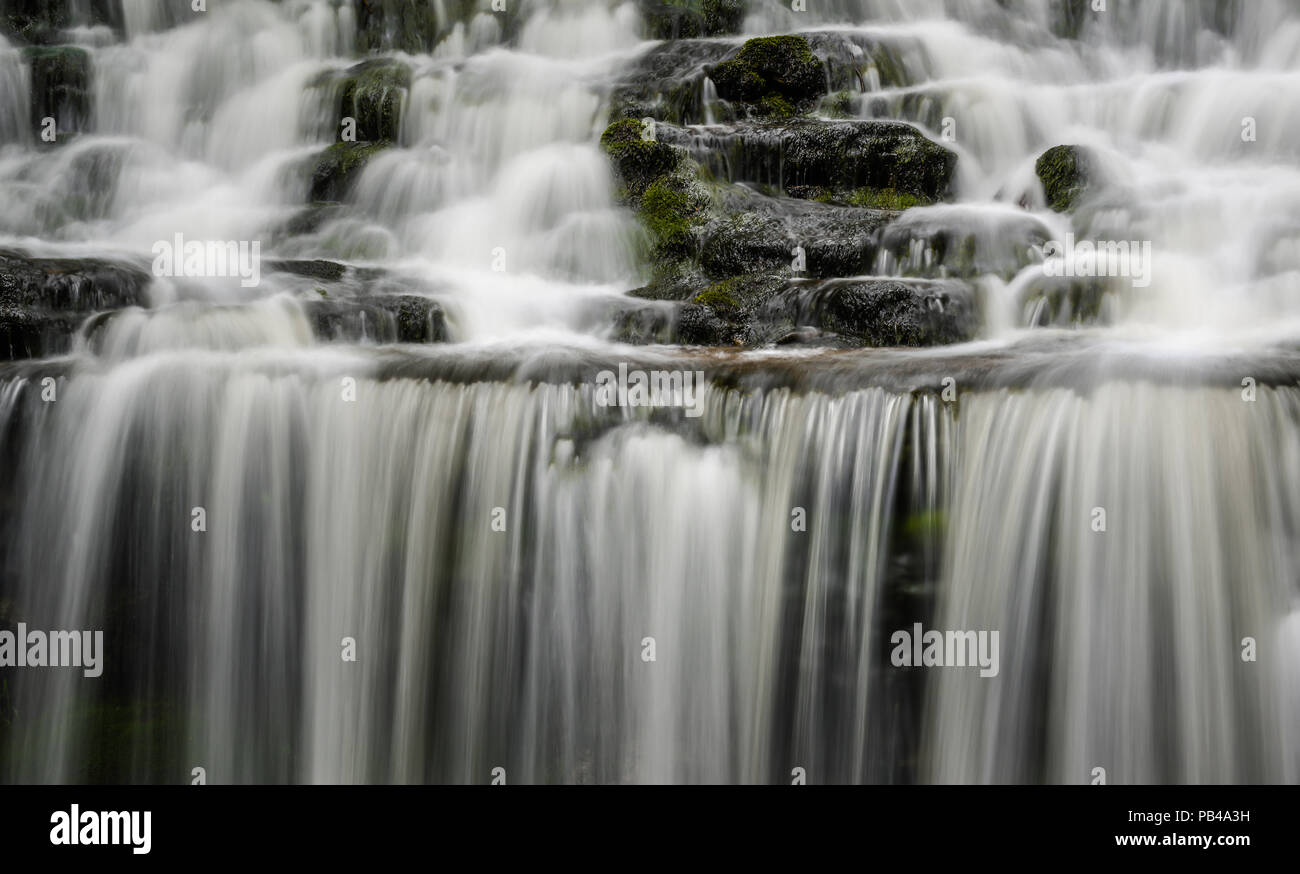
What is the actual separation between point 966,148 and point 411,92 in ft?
17.7

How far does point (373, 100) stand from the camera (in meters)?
12.2

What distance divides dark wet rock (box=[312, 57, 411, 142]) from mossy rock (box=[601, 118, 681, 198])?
2598 mm

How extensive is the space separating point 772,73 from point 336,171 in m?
4.15

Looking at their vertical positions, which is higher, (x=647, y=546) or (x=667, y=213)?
(x=667, y=213)

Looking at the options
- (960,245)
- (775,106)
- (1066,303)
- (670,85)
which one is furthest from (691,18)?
(1066,303)

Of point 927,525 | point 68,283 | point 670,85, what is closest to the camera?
point 927,525

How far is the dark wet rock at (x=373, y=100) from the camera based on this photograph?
1222 centimetres

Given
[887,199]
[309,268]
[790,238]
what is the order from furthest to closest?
[887,199] → [790,238] → [309,268]

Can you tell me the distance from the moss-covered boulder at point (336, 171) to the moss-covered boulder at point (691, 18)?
372 centimetres

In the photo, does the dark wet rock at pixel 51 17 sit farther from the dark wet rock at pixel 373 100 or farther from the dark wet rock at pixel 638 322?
the dark wet rock at pixel 638 322

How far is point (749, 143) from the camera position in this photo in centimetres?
1077

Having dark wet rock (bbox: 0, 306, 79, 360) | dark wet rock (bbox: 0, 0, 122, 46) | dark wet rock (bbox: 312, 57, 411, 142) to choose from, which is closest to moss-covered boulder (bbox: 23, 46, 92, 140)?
dark wet rock (bbox: 0, 0, 122, 46)

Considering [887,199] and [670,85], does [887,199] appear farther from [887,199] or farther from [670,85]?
[670,85]

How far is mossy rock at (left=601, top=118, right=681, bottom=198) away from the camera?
10445 millimetres
